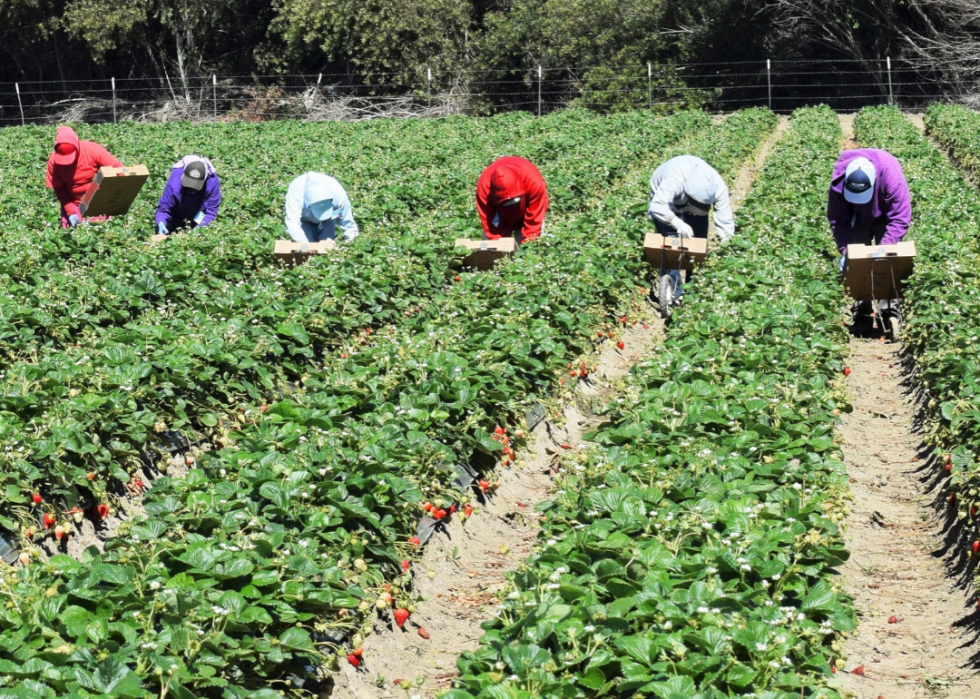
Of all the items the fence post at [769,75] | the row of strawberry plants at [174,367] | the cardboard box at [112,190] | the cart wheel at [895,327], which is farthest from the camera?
the fence post at [769,75]

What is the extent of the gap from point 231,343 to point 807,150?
12.5 meters

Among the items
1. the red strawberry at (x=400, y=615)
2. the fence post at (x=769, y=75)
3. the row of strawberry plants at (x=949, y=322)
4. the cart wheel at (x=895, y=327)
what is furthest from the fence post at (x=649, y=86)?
the red strawberry at (x=400, y=615)

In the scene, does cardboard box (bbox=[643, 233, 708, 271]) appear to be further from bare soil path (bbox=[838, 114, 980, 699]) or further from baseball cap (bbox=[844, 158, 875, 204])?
bare soil path (bbox=[838, 114, 980, 699])

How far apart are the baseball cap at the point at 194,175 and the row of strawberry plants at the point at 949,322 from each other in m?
6.38

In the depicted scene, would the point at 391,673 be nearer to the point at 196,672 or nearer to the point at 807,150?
the point at 196,672

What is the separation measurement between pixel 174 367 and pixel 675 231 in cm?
500

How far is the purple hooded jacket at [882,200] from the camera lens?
9.36 m

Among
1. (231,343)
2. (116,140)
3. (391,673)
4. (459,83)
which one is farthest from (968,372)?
(459,83)

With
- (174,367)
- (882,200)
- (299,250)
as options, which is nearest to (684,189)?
(882,200)

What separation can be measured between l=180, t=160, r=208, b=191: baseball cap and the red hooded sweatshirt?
2656 millimetres

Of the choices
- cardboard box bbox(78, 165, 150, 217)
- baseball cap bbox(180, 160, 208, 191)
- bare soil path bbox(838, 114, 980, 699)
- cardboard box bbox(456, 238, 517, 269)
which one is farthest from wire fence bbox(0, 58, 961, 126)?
bare soil path bbox(838, 114, 980, 699)

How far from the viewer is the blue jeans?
10.3 m

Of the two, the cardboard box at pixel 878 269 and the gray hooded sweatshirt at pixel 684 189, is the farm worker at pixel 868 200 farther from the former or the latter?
the gray hooded sweatshirt at pixel 684 189

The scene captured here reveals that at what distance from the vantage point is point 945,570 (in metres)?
5.89
